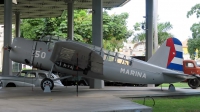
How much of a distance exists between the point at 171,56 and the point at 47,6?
18.7m

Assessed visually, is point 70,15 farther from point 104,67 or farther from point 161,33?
point 161,33

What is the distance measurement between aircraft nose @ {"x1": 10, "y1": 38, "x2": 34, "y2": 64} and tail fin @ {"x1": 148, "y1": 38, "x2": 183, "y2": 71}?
268 inches

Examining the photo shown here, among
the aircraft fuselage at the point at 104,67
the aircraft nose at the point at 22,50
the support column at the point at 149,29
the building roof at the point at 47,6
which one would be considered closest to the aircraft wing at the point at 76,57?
the aircraft fuselage at the point at 104,67

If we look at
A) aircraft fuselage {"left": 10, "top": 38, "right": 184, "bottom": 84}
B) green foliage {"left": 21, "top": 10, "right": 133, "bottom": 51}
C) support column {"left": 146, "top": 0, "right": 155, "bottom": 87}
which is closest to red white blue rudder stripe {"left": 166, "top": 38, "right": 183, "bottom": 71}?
aircraft fuselage {"left": 10, "top": 38, "right": 184, "bottom": 84}

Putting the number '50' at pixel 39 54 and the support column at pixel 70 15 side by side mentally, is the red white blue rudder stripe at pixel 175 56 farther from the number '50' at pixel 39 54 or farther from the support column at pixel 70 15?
the support column at pixel 70 15

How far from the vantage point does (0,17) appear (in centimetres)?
3850

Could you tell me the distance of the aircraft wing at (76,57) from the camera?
13547mm

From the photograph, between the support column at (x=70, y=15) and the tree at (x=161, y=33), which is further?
the tree at (x=161, y=33)

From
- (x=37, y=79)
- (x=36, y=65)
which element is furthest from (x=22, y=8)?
(x=36, y=65)

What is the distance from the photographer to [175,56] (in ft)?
55.4

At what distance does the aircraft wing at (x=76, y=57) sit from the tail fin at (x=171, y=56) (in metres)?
3.62

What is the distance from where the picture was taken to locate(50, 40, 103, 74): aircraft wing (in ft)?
44.4

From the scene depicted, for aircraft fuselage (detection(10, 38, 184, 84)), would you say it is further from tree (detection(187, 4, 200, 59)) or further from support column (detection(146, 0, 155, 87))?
tree (detection(187, 4, 200, 59))

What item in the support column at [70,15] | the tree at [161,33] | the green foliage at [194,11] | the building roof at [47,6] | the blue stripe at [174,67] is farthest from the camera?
the tree at [161,33]
